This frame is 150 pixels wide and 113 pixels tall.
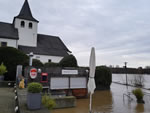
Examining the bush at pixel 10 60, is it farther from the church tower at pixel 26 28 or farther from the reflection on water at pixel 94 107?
the church tower at pixel 26 28

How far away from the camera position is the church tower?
86.4 feet

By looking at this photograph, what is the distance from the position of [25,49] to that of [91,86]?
22.3 meters

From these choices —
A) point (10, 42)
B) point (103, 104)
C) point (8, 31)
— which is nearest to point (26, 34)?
point (8, 31)

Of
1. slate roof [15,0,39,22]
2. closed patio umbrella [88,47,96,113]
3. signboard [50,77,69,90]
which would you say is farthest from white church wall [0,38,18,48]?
closed patio umbrella [88,47,96,113]

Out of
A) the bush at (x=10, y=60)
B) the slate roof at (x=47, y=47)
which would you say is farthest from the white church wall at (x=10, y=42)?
the bush at (x=10, y=60)

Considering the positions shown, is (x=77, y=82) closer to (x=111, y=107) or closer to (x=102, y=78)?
(x=111, y=107)

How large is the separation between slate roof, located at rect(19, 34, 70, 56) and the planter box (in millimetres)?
20638

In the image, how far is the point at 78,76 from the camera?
1239 centimetres

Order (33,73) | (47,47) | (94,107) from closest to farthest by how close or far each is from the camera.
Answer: (94,107) → (33,73) → (47,47)

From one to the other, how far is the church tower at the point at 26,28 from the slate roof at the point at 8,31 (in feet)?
3.18

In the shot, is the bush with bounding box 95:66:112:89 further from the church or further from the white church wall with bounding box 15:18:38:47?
the white church wall with bounding box 15:18:38:47

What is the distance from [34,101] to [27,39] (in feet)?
80.1

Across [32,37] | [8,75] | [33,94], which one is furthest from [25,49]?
[33,94]

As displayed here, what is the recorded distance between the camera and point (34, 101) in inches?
185
